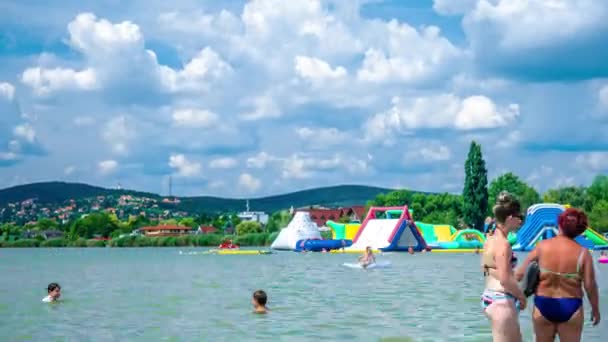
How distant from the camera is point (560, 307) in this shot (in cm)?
805

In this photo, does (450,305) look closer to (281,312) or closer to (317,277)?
(281,312)

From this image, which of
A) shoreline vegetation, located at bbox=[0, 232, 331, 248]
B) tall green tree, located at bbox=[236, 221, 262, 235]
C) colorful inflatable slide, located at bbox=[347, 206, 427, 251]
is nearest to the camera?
colorful inflatable slide, located at bbox=[347, 206, 427, 251]

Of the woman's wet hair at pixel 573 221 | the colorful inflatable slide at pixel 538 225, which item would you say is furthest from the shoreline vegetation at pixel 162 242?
the woman's wet hair at pixel 573 221

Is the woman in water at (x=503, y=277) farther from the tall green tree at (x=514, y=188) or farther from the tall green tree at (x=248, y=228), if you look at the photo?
the tall green tree at (x=248, y=228)

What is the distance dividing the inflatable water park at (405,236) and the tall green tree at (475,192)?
13.3 ft

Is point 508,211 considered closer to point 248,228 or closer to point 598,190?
point 598,190

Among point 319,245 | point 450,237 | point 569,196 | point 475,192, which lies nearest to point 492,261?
point 319,245

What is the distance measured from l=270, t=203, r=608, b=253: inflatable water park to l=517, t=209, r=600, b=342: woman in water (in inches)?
2453

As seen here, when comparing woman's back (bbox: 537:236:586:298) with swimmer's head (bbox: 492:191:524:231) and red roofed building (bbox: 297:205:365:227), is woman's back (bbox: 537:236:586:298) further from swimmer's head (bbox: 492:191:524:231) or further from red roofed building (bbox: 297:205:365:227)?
red roofed building (bbox: 297:205:365:227)

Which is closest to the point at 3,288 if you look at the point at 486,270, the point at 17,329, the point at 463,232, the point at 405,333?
the point at 17,329

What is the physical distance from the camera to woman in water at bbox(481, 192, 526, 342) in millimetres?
8008

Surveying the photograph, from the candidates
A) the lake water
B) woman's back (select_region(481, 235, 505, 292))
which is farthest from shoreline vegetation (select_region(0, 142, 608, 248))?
woman's back (select_region(481, 235, 505, 292))

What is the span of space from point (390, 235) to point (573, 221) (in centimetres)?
7737

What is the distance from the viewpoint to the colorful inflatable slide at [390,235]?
84.8 m
